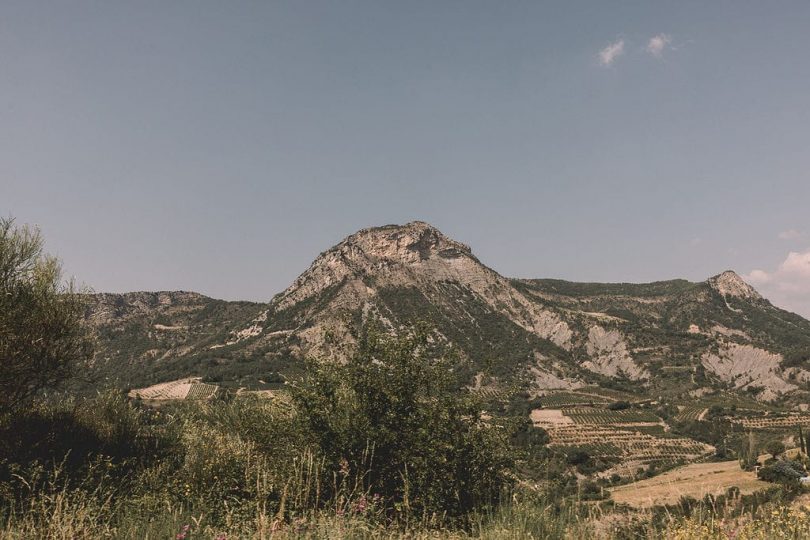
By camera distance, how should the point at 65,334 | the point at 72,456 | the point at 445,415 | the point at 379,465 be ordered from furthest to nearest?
1. the point at 65,334
2. the point at 72,456
3. the point at 445,415
4. the point at 379,465

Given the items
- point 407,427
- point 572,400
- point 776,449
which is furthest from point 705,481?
point 572,400

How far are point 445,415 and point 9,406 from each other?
16.4 meters

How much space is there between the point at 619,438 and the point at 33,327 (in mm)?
148520

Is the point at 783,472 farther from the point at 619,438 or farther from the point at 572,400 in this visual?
the point at 572,400

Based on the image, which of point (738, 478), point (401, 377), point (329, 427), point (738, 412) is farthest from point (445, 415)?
point (738, 412)

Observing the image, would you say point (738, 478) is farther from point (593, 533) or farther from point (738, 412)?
point (738, 412)

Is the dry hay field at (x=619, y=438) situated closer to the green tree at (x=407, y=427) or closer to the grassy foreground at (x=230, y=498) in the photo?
the green tree at (x=407, y=427)

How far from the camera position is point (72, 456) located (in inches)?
696

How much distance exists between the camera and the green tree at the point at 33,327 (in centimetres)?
1667

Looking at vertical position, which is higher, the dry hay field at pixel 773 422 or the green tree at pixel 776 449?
the green tree at pixel 776 449

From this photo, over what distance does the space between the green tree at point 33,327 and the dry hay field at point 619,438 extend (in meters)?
104

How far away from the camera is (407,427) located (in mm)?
14016

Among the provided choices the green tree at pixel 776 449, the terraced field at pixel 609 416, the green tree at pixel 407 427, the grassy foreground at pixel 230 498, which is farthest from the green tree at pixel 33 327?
the terraced field at pixel 609 416

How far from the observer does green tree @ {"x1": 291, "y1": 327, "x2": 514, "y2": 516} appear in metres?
12.8
